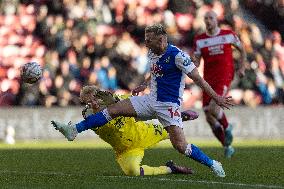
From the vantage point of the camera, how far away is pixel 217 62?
14.4 meters

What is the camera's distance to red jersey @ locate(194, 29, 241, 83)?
14273 mm

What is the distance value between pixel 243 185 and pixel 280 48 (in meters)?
14.8

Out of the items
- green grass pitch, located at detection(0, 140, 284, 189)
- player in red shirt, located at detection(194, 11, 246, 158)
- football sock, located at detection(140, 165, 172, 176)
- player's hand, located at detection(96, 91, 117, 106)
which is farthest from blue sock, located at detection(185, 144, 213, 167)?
player in red shirt, located at detection(194, 11, 246, 158)

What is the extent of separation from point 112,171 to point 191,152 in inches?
69.8

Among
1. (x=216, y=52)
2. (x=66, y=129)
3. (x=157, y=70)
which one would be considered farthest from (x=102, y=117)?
(x=216, y=52)

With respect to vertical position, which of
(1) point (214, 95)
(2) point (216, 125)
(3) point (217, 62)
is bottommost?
(2) point (216, 125)

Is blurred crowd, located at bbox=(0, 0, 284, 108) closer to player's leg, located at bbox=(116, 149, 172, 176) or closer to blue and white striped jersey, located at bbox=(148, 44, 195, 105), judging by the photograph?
player's leg, located at bbox=(116, 149, 172, 176)

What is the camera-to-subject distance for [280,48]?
73.4 feet

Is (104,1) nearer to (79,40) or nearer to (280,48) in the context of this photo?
(79,40)

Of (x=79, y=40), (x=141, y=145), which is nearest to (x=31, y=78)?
(x=141, y=145)

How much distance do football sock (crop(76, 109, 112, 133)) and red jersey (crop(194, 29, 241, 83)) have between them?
5393mm

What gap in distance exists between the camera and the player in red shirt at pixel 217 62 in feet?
46.1

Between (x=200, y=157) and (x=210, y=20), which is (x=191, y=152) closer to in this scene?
(x=200, y=157)

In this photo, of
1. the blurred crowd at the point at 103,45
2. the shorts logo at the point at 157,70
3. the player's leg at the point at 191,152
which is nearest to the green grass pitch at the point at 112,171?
the player's leg at the point at 191,152
